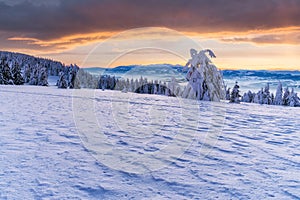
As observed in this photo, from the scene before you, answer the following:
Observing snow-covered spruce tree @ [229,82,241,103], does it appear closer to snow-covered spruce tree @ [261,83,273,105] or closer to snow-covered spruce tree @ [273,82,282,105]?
snow-covered spruce tree @ [273,82,282,105]

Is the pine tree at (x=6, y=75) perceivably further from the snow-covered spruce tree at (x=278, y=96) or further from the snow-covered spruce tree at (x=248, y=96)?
the snow-covered spruce tree at (x=278, y=96)

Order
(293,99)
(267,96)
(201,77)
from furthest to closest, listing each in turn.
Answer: (267,96), (293,99), (201,77)

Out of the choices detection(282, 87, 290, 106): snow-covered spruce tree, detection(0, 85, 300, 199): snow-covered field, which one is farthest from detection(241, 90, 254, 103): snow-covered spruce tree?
detection(0, 85, 300, 199): snow-covered field

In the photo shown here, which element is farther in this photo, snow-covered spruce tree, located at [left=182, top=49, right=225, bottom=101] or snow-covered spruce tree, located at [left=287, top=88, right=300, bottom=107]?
snow-covered spruce tree, located at [left=287, top=88, right=300, bottom=107]

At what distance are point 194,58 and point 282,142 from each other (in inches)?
843

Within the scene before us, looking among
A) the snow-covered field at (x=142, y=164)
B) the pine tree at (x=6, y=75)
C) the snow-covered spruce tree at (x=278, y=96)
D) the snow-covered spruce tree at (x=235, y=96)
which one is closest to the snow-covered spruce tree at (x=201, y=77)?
the snow-covered spruce tree at (x=235, y=96)

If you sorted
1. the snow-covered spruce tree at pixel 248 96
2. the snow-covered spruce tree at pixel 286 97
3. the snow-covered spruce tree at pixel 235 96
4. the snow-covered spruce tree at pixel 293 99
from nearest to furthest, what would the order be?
the snow-covered spruce tree at pixel 235 96
the snow-covered spruce tree at pixel 293 99
the snow-covered spruce tree at pixel 286 97
the snow-covered spruce tree at pixel 248 96

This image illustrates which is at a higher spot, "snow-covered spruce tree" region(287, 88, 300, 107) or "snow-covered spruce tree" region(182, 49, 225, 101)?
"snow-covered spruce tree" region(182, 49, 225, 101)

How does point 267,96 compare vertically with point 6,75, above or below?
below

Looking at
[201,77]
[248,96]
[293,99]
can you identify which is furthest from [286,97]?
[201,77]

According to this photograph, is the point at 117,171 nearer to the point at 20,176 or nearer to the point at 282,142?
the point at 20,176

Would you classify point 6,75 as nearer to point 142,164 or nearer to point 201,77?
point 201,77

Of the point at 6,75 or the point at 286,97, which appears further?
the point at 6,75

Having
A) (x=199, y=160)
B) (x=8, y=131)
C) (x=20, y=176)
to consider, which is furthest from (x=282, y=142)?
(x=8, y=131)
